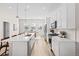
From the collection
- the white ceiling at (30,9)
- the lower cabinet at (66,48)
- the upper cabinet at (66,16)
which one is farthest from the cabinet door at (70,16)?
the lower cabinet at (66,48)

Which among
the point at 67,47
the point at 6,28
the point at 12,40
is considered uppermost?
the point at 6,28

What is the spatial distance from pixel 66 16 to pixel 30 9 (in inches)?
48.5

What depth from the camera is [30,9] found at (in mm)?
3652

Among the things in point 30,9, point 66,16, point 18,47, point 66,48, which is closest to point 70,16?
point 66,16

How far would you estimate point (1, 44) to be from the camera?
12.2ft

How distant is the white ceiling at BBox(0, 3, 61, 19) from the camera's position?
3.41 m

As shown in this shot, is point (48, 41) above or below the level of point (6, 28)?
below

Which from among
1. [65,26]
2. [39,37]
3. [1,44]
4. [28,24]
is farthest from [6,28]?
[65,26]

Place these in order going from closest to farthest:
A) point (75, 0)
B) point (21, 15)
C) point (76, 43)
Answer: point (75, 0), point (76, 43), point (21, 15)

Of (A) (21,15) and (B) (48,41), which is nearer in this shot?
(A) (21,15)

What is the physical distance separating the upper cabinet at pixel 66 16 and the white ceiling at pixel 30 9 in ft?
0.94

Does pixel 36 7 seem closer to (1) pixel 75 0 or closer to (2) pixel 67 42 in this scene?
(1) pixel 75 0

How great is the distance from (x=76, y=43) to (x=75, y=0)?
4.21ft

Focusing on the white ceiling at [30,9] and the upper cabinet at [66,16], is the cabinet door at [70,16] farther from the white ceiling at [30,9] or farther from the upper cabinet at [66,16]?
the white ceiling at [30,9]
